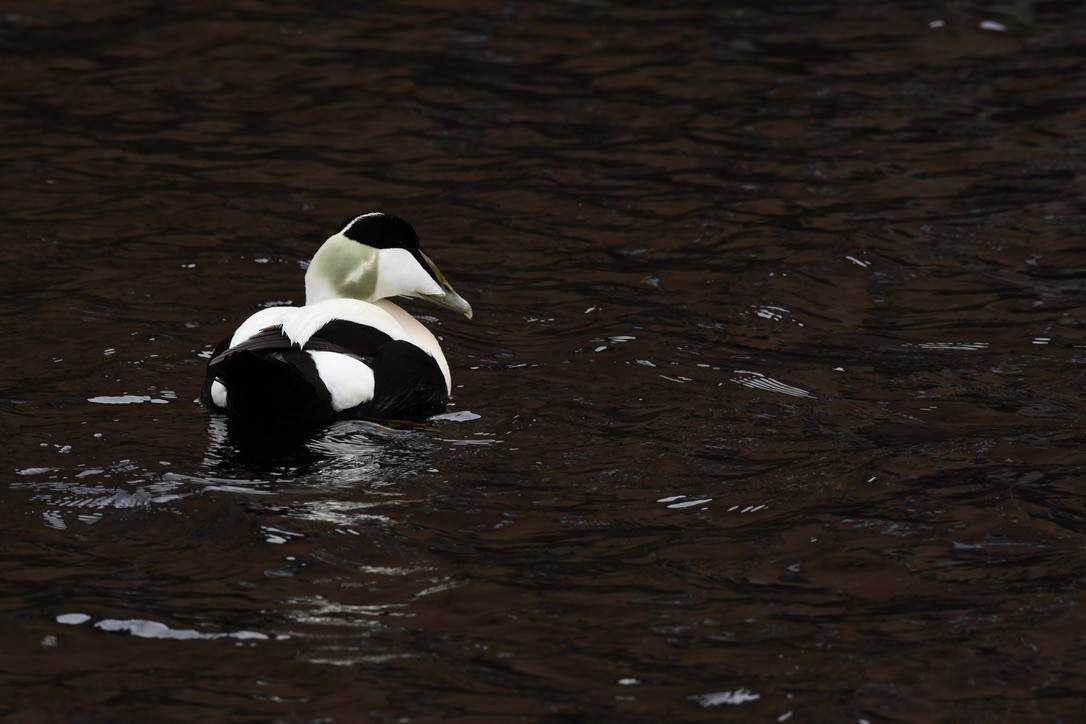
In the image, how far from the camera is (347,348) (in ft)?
19.8

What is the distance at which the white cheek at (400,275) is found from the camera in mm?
6484

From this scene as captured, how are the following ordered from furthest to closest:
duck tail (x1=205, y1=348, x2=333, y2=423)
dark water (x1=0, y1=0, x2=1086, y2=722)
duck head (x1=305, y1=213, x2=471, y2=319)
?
duck head (x1=305, y1=213, x2=471, y2=319)
duck tail (x1=205, y1=348, x2=333, y2=423)
dark water (x1=0, y1=0, x2=1086, y2=722)

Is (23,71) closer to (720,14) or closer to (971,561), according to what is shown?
(720,14)

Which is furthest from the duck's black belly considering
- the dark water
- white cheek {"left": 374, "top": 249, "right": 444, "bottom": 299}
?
white cheek {"left": 374, "top": 249, "right": 444, "bottom": 299}

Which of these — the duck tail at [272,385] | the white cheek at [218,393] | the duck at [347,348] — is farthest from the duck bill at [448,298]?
the white cheek at [218,393]

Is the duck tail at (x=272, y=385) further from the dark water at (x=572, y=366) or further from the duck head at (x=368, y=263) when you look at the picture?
the duck head at (x=368, y=263)

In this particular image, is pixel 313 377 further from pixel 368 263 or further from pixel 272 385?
pixel 368 263

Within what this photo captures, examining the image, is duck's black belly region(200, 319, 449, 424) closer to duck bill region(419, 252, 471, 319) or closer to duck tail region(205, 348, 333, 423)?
duck tail region(205, 348, 333, 423)

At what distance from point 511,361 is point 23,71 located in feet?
17.6

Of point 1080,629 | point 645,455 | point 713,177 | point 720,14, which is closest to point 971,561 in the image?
point 1080,629

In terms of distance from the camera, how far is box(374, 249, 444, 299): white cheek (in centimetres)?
648

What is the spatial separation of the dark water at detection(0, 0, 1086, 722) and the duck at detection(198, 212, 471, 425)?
0.55 ft

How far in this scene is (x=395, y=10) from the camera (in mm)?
12289

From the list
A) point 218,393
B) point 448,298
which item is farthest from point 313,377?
point 448,298
